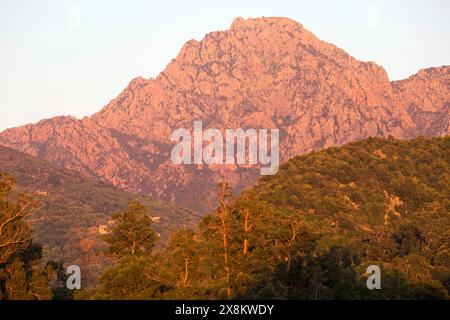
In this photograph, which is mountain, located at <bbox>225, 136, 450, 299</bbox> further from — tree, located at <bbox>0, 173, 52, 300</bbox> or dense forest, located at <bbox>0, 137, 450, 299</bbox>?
tree, located at <bbox>0, 173, 52, 300</bbox>

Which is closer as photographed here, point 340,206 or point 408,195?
point 340,206

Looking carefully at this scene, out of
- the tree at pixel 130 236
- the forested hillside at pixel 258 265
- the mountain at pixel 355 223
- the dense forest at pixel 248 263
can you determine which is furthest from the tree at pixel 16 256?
the mountain at pixel 355 223

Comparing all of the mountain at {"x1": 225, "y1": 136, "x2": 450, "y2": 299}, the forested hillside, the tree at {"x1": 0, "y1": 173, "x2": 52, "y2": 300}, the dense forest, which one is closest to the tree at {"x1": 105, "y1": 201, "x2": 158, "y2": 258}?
the dense forest

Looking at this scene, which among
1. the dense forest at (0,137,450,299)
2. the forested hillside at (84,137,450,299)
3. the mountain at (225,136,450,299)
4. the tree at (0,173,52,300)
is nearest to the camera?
the forested hillside at (84,137,450,299)

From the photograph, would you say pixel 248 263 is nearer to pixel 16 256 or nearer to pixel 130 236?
pixel 16 256

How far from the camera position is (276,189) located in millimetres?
154125

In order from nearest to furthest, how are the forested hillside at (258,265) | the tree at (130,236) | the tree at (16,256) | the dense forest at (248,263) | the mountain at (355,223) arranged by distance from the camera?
1. the forested hillside at (258,265)
2. the dense forest at (248,263)
3. the mountain at (355,223)
4. the tree at (16,256)
5. the tree at (130,236)

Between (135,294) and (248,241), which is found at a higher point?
(248,241)

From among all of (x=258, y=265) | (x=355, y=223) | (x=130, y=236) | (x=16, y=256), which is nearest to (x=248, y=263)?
(x=258, y=265)

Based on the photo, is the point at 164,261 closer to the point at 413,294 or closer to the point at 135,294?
the point at 135,294

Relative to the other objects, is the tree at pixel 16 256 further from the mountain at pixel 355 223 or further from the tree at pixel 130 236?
the mountain at pixel 355 223

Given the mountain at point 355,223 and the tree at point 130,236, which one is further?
the tree at point 130,236

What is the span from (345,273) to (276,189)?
9398cm
